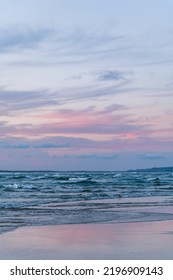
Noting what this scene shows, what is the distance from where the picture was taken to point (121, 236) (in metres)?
15.8

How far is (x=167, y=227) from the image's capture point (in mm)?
18078

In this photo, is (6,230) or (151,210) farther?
(151,210)

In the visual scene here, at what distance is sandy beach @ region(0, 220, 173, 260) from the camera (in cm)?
1280

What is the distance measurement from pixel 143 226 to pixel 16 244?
17.7 ft

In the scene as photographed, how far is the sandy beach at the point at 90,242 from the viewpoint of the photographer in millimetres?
12797

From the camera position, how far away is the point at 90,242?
1475cm

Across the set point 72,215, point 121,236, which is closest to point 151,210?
point 72,215

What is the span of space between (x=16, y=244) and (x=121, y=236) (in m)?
3.20
